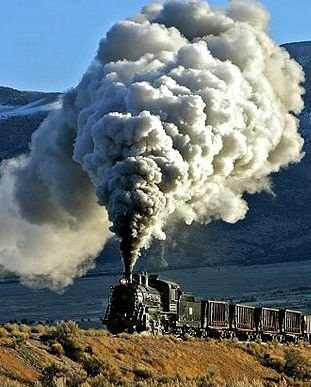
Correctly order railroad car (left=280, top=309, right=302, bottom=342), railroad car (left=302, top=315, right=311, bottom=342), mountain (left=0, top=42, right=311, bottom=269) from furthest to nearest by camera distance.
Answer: mountain (left=0, top=42, right=311, bottom=269) < railroad car (left=302, top=315, right=311, bottom=342) < railroad car (left=280, top=309, right=302, bottom=342)

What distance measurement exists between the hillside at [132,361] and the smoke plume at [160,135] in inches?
191

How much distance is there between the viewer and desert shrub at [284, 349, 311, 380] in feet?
113

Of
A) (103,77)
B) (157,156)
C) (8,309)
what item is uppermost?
(103,77)

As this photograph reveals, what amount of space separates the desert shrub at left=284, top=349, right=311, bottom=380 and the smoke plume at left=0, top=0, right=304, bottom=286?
299 inches

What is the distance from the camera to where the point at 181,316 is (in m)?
39.0

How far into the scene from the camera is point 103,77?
141 ft

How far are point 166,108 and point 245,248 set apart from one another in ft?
395

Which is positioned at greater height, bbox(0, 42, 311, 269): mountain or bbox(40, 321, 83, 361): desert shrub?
bbox(0, 42, 311, 269): mountain

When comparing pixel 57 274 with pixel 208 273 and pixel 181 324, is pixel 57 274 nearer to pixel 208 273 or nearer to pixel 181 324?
pixel 181 324

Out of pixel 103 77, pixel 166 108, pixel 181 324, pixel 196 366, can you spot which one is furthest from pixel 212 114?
pixel 196 366

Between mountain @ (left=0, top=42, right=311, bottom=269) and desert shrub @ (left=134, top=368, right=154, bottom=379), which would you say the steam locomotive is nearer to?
desert shrub @ (left=134, top=368, right=154, bottom=379)

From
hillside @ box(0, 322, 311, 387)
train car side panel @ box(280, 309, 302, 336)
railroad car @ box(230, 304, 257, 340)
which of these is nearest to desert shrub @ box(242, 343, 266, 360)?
hillside @ box(0, 322, 311, 387)

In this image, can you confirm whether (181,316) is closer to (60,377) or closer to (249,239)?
(60,377)

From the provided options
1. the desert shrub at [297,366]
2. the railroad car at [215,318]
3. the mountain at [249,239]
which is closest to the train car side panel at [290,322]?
the railroad car at [215,318]
